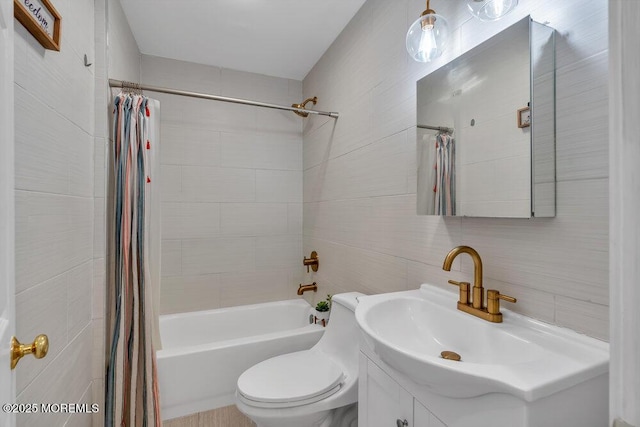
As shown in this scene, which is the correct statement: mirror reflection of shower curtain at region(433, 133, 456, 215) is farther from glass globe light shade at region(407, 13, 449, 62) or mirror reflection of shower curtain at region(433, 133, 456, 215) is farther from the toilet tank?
the toilet tank

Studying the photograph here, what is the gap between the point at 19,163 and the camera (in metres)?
0.83

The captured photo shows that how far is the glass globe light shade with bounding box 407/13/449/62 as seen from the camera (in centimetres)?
108

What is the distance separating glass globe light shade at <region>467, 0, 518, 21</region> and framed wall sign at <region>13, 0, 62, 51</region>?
4.25ft

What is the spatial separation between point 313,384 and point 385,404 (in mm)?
453

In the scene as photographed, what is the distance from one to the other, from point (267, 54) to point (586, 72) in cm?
206

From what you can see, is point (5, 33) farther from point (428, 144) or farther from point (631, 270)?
point (428, 144)

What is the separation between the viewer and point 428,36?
3.61 feet

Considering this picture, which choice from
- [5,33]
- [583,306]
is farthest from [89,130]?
[583,306]

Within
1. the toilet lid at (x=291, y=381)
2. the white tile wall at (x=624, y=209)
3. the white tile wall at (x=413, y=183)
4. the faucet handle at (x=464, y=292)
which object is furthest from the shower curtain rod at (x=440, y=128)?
the toilet lid at (x=291, y=381)

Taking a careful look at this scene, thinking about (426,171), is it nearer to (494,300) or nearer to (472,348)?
(494,300)

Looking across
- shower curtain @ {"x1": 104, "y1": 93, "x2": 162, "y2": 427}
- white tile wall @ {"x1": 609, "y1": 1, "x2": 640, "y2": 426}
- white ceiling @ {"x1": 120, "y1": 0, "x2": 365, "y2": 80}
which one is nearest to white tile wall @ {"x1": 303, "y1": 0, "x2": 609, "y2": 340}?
white ceiling @ {"x1": 120, "y1": 0, "x2": 365, "y2": 80}

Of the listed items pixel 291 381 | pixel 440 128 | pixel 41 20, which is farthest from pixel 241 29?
pixel 291 381

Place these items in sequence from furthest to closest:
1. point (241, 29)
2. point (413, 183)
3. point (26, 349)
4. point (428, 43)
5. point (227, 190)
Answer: point (227, 190), point (241, 29), point (413, 183), point (428, 43), point (26, 349)

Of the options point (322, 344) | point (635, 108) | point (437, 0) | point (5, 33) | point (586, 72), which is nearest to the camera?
point (635, 108)
